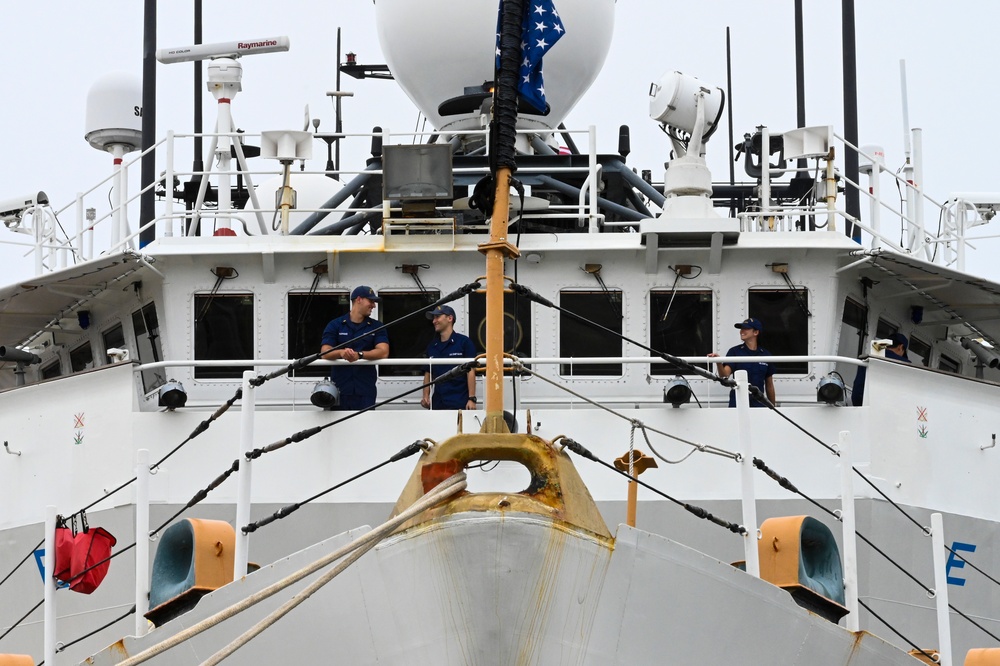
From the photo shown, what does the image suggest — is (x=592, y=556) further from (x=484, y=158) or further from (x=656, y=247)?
(x=484, y=158)

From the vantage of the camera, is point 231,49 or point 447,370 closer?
point 447,370

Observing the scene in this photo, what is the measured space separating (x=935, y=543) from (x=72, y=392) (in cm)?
645

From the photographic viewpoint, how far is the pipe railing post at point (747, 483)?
8406 millimetres

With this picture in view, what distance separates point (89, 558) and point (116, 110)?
306 inches

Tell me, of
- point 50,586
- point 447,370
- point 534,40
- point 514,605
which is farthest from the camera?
point 447,370

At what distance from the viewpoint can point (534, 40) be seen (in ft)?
27.0

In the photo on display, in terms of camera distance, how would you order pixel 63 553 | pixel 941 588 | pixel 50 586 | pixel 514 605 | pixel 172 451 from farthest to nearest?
pixel 172 451 < pixel 63 553 < pixel 941 588 < pixel 50 586 < pixel 514 605

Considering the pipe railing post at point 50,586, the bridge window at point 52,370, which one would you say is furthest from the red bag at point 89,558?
the bridge window at point 52,370

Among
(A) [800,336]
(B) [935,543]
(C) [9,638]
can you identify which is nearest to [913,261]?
(A) [800,336]

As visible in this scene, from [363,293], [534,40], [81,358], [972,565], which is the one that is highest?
[534,40]

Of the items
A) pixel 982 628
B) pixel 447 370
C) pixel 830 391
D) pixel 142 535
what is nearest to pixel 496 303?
pixel 142 535

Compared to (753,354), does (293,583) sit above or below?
below

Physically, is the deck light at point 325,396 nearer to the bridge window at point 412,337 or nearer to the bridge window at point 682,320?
the bridge window at point 412,337

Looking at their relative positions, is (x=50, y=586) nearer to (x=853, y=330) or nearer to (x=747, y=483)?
(x=747, y=483)
